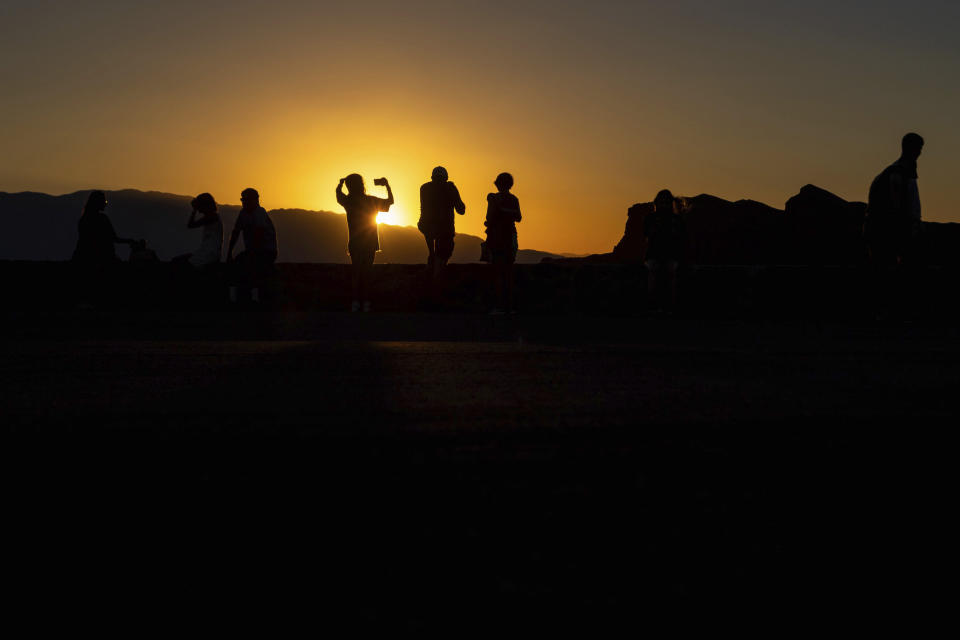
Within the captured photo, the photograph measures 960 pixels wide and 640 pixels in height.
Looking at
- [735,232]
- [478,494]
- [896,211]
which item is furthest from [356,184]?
[735,232]

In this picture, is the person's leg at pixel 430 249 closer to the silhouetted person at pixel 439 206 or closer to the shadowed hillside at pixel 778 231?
the silhouetted person at pixel 439 206

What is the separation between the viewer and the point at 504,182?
44.8 feet

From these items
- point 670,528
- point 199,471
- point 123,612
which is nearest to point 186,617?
point 123,612

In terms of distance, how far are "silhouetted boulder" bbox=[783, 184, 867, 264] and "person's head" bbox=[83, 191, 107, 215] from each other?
85108 millimetres

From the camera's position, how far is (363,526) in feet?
6.84

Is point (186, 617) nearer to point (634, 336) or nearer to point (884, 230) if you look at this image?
point (634, 336)

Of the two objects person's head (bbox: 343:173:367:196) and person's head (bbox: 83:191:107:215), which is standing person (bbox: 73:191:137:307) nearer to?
person's head (bbox: 83:191:107:215)

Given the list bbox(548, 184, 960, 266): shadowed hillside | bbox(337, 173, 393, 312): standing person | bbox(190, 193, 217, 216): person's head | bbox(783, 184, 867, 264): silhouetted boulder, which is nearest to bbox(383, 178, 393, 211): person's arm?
bbox(337, 173, 393, 312): standing person

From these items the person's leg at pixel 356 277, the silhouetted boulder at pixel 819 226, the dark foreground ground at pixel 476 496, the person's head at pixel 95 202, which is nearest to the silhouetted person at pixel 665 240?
the person's leg at pixel 356 277

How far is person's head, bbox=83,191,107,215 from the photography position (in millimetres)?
15734

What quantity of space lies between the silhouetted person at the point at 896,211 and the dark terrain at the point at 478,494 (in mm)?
7091

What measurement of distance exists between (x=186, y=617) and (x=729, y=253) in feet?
363

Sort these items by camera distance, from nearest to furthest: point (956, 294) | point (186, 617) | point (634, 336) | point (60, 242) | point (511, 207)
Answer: point (186, 617), point (634, 336), point (511, 207), point (956, 294), point (60, 242)

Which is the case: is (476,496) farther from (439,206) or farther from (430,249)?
(430,249)
